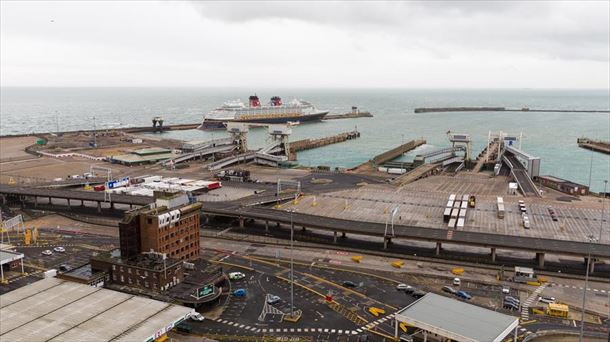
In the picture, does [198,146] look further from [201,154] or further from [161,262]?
[161,262]

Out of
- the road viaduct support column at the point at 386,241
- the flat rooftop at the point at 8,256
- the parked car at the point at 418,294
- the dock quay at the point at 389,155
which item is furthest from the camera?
the dock quay at the point at 389,155

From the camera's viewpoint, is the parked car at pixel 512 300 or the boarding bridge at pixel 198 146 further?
the boarding bridge at pixel 198 146

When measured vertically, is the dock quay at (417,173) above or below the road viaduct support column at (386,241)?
above

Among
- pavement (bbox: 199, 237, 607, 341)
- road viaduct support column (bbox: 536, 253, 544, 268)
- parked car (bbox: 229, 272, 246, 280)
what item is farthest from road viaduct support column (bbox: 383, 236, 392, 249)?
parked car (bbox: 229, 272, 246, 280)

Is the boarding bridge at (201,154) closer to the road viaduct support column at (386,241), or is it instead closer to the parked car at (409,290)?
the road viaduct support column at (386,241)

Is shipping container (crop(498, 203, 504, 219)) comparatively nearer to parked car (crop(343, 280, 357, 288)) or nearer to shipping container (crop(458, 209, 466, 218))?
shipping container (crop(458, 209, 466, 218))

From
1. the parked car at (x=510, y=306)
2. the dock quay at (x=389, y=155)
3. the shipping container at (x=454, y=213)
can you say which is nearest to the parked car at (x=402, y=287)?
the parked car at (x=510, y=306)

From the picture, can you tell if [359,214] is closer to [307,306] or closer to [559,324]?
[307,306]

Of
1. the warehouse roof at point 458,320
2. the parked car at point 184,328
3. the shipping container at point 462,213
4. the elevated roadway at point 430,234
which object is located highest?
the shipping container at point 462,213
